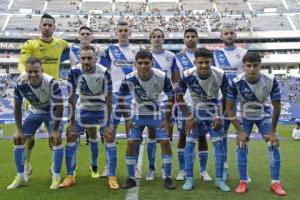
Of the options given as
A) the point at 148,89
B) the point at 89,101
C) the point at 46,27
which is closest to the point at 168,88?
the point at 148,89

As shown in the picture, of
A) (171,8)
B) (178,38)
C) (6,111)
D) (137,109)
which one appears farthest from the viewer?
(171,8)

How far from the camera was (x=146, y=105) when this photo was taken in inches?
257

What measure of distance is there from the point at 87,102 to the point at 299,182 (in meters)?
3.59

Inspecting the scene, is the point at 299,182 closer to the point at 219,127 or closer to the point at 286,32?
the point at 219,127

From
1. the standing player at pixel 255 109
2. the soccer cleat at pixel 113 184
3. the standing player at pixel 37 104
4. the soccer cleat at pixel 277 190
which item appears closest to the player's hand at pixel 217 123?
the standing player at pixel 255 109

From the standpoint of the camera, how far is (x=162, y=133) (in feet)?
21.0

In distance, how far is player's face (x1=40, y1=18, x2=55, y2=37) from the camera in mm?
7098

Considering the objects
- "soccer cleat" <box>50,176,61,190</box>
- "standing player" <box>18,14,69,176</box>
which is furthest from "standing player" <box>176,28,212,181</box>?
"standing player" <box>18,14,69,176</box>

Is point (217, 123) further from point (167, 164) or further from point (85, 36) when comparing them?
point (85, 36)

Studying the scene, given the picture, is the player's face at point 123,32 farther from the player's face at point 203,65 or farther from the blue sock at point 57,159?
the blue sock at point 57,159

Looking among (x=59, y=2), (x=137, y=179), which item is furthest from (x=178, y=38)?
(x=137, y=179)

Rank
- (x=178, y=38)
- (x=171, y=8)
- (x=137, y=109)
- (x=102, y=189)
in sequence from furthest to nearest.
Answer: (x=171, y=8) < (x=178, y=38) < (x=137, y=109) < (x=102, y=189)

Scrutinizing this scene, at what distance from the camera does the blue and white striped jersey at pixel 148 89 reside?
21.1 feet

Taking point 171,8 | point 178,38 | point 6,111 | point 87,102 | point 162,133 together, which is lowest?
point 6,111
